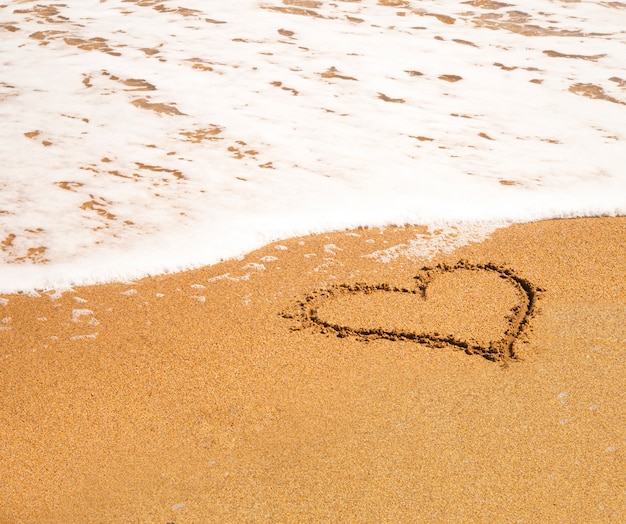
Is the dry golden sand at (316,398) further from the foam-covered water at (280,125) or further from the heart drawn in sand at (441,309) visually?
the foam-covered water at (280,125)

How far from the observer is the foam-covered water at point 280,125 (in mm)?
3875

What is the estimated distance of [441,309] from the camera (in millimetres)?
3020

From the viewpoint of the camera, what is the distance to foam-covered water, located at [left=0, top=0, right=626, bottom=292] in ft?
12.7

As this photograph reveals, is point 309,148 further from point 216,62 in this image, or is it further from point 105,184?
point 216,62

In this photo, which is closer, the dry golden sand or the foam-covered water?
the dry golden sand

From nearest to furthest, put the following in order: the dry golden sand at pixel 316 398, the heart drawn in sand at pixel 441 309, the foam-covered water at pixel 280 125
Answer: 1. the dry golden sand at pixel 316 398
2. the heart drawn in sand at pixel 441 309
3. the foam-covered water at pixel 280 125

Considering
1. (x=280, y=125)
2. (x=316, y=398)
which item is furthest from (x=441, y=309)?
(x=280, y=125)

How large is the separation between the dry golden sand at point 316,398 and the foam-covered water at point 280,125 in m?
0.47

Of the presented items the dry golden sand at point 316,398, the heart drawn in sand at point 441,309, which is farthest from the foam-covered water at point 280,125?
the heart drawn in sand at point 441,309

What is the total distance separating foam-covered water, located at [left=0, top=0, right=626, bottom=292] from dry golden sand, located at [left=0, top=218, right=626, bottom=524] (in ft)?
1.54

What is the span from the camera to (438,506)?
6.73ft

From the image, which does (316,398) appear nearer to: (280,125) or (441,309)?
(441,309)

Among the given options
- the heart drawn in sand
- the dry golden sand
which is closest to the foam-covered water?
the dry golden sand

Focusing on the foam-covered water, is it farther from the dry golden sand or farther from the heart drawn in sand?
the heart drawn in sand
